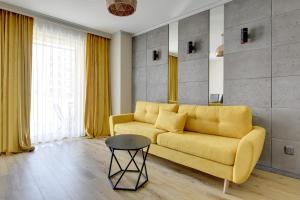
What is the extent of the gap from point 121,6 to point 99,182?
2.05 metres

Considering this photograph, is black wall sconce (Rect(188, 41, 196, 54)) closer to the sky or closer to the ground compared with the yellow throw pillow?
closer to the sky

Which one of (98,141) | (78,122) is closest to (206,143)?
(98,141)

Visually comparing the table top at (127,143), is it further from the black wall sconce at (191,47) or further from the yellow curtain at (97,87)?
the yellow curtain at (97,87)

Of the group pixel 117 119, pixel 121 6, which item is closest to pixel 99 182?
pixel 117 119

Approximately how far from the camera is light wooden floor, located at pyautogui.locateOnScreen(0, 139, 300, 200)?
1918 millimetres

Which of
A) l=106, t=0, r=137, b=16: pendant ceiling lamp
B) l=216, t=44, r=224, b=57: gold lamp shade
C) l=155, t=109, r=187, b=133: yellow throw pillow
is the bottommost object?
l=155, t=109, r=187, b=133: yellow throw pillow

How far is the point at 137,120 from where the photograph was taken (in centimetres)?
388

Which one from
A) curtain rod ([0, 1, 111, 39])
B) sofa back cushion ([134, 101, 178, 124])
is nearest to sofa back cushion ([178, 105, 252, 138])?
sofa back cushion ([134, 101, 178, 124])

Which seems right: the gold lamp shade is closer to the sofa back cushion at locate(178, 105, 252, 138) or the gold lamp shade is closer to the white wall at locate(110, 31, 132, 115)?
the sofa back cushion at locate(178, 105, 252, 138)

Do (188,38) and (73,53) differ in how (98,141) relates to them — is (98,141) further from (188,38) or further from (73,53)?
(188,38)

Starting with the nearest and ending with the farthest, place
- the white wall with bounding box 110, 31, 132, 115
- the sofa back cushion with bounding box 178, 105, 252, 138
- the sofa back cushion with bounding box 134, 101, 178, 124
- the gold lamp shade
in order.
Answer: the sofa back cushion with bounding box 178, 105, 252, 138 → the gold lamp shade → the sofa back cushion with bounding box 134, 101, 178, 124 → the white wall with bounding box 110, 31, 132, 115

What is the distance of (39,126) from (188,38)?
135 inches

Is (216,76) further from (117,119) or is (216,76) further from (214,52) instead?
(117,119)

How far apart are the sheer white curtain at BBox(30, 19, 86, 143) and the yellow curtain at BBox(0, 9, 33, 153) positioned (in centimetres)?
20
